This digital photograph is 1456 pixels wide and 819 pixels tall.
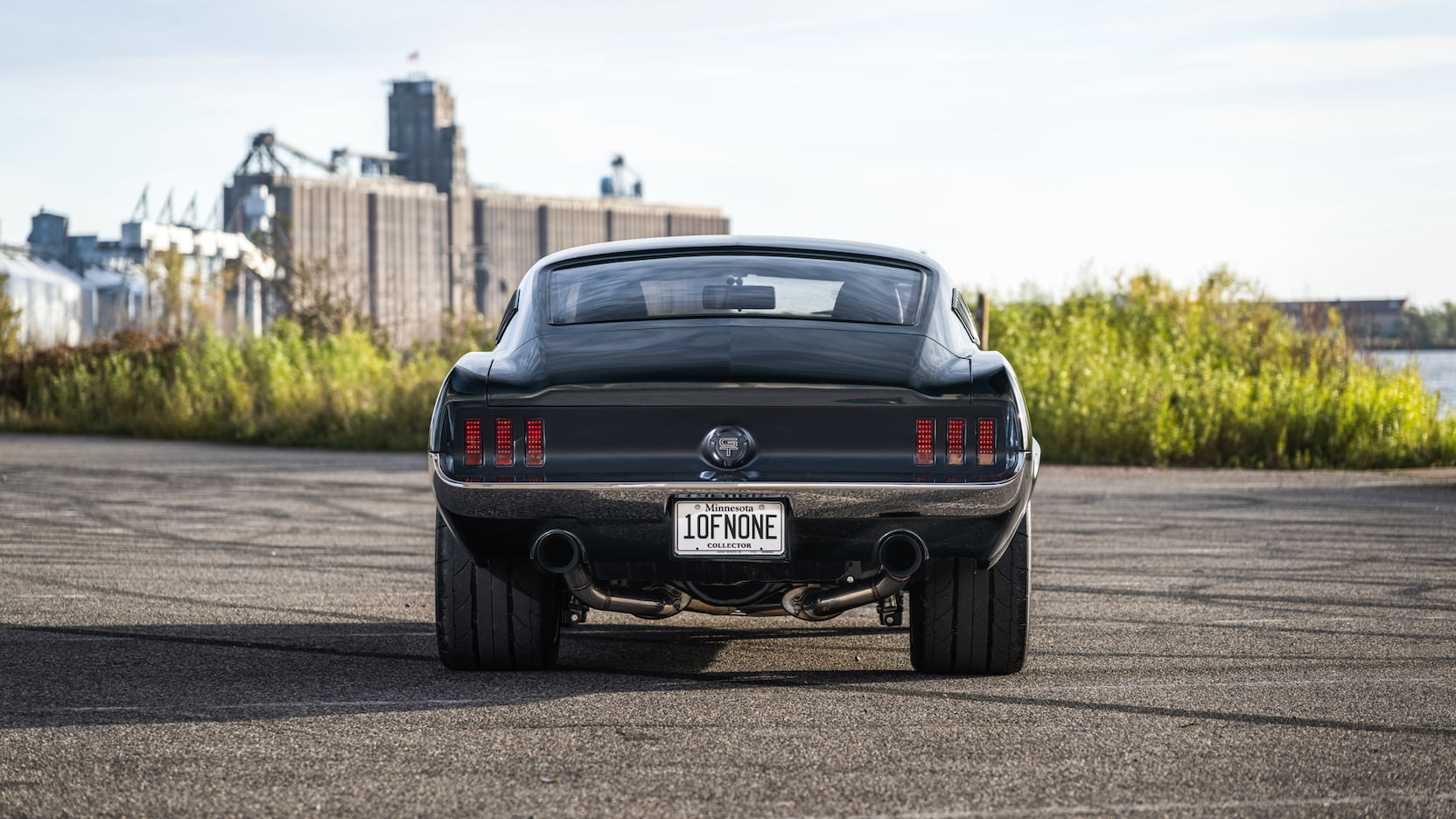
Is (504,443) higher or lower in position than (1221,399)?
higher

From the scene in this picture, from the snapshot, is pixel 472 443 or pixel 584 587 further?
pixel 584 587

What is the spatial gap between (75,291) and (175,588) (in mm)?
90341

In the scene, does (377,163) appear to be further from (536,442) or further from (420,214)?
(536,442)

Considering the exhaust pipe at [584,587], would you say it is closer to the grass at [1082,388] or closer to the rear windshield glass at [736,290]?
the rear windshield glass at [736,290]

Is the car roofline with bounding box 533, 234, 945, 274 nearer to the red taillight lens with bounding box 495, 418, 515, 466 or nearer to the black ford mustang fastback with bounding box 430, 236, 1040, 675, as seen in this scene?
the black ford mustang fastback with bounding box 430, 236, 1040, 675

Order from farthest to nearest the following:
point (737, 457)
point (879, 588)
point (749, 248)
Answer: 1. point (749, 248)
2. point (879, 588)
3. point (737, 457)

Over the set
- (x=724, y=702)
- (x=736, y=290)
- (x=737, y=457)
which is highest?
(x=736, y=290)

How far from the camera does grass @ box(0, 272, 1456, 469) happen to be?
18.9 metres

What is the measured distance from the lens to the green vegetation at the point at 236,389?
22141mm

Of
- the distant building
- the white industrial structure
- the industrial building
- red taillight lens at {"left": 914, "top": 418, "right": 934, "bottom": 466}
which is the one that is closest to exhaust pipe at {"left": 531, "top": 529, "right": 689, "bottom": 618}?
red taillight lens at {"left": 914, "top": 418, "right": 934, "bottom": 466}

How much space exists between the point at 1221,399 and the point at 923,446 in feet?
52.7

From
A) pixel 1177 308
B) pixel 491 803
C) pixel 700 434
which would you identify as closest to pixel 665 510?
pixel 700 434

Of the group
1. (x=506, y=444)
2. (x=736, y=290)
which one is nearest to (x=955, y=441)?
(x=736, y=290)

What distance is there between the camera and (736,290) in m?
5.19
